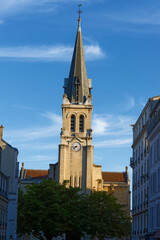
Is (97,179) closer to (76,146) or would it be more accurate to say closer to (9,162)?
(76,146)

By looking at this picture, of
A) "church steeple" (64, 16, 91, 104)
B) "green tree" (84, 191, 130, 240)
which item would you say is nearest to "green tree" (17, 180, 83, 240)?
"green tree" (84, 191, 130, 240)

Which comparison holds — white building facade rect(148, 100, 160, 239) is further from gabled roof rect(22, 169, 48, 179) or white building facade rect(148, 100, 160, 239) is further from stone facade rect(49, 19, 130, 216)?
gabled roof rect(22, 169, 48, 179)

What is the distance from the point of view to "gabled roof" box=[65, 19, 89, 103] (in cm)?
10512

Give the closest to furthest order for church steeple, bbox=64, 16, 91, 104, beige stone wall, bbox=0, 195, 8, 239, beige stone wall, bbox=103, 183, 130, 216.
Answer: beige stone wall, bbox=0, 195, 8, 239 → church steeple, bbox=64, 16, 91, 104 → beige stone wall, bbox=103, 183, 130, 216

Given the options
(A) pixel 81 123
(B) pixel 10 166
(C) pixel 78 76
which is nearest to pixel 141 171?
(B) pixel 10 166

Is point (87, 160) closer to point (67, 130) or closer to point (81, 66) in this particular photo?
point (67, 130)

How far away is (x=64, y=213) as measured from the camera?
201ft

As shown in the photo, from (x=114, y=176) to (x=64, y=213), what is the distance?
6226 centimetres

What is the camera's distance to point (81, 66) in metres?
108

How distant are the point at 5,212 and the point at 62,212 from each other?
408 inches

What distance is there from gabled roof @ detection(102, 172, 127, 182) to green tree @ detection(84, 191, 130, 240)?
5278 cm

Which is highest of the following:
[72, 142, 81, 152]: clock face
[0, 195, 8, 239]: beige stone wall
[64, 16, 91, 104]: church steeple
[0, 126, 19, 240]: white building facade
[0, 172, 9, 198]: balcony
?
[64, 16, 91, 104]: church steeple

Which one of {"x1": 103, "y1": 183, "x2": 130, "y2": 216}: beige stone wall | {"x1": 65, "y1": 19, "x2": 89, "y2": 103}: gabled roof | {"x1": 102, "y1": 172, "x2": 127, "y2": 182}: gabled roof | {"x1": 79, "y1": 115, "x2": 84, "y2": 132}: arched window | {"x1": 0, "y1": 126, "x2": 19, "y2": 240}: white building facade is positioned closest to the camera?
{"x1": 0, "y1": 126, "x2": 19, "y2": 240}: white building facade

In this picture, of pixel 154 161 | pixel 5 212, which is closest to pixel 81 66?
pixel 5 212
